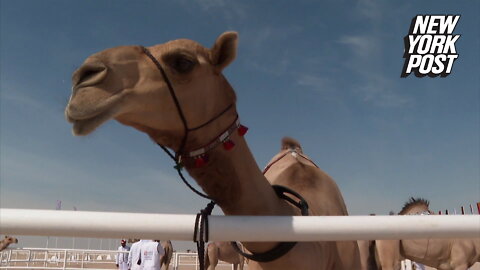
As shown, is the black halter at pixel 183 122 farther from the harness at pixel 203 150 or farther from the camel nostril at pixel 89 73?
the camel nostril at pixel 89 73

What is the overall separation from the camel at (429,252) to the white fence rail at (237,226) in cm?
1146

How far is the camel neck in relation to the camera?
6.89ft

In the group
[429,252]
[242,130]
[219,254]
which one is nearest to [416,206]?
[429,252]

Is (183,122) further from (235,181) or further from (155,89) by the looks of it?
(235,181)

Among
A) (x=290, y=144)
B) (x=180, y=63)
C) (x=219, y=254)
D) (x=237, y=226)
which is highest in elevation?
(x=219, y=254)

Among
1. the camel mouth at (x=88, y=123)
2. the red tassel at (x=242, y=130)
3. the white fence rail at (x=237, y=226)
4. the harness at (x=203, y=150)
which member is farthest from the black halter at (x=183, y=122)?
the white fence rail at (x=237, y=226)

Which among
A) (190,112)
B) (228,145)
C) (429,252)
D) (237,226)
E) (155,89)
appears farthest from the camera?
(429,252)

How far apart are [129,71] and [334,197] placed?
8.02 ft

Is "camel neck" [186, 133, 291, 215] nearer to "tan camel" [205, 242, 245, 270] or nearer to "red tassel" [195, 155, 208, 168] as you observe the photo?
"red tassel" [195, 155, 208, 168]

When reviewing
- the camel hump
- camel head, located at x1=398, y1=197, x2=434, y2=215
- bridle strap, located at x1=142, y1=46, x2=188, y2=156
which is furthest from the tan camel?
bridle strap, located at x1=142, y1=46, x2=188, y2=156

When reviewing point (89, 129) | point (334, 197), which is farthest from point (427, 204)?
point (89, 129)

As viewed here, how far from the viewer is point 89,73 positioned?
1.78 metres

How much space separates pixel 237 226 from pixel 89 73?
0.86 meters

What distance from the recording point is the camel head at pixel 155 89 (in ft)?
5.64
